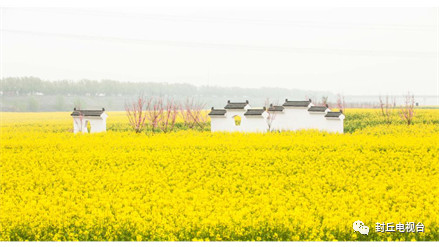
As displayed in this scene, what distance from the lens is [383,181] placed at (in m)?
12.5

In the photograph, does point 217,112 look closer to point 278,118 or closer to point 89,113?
point 278,118

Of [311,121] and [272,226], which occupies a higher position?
[311,121]

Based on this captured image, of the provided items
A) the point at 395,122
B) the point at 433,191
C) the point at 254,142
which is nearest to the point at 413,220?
the point at 433,191

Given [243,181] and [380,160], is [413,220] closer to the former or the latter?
[243,181]

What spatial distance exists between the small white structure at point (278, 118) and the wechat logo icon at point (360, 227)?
11.3 m

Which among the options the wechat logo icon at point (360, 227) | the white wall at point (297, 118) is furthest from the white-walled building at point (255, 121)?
the wechat logo icon at point (360, 227)

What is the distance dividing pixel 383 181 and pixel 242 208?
483 centimetres

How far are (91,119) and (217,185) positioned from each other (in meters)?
10.1

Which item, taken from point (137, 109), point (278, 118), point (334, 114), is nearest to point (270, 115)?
point (278, 118)

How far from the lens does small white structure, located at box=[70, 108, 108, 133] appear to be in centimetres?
2024

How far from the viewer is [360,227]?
8.59 meters

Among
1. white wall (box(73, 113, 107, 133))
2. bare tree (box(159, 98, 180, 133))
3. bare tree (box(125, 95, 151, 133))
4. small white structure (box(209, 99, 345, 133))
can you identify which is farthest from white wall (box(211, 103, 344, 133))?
white wall (box(73, 113, 107, 133))

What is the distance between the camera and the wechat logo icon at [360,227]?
8500 mm

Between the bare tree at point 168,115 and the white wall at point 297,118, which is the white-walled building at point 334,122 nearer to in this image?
the white wall at point 297,118
